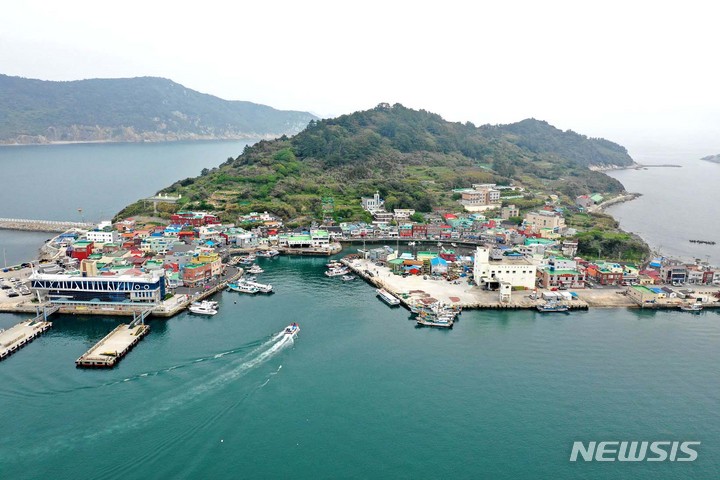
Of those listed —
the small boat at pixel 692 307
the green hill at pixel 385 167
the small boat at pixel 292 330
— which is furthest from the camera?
the green hill at pixel 385 167

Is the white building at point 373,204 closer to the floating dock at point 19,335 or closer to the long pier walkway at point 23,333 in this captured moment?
the long pier walkway at point 23,333

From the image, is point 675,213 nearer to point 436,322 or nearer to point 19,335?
point 436,322

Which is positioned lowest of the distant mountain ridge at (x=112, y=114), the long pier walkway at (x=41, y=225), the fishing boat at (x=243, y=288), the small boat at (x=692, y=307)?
the fishing boat at (x=243, y=288)

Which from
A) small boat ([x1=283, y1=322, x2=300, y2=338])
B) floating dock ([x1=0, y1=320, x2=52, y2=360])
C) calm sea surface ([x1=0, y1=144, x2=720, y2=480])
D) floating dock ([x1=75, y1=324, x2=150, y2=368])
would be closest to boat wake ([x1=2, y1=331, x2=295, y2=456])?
calm sea surface ([x1=0, y1=144, x2=720, y2=480])

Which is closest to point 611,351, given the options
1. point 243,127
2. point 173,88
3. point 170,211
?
point 170,211

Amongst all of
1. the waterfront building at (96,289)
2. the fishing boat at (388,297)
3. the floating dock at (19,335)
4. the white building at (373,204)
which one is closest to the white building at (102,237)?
the waterfront building at (96,289)
